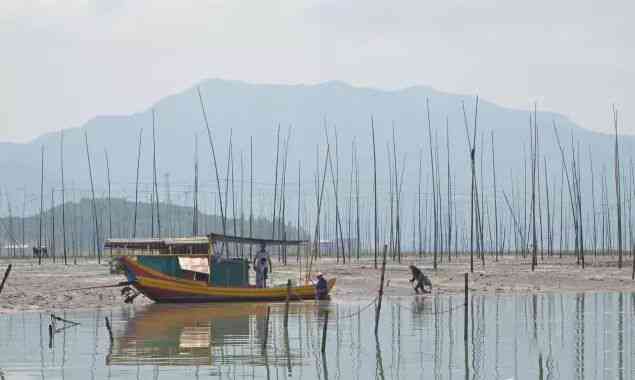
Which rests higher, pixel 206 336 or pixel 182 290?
pixel 182 290

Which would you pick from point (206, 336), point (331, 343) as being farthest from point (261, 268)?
point (331, 343)

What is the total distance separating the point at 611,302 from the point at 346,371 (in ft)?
54.0

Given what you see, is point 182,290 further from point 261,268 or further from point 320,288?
point 320,288

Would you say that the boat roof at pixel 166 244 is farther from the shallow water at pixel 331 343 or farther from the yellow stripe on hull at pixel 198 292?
the shallow water at pixel 331 343

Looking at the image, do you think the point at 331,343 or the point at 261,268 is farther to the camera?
the point at 261,268

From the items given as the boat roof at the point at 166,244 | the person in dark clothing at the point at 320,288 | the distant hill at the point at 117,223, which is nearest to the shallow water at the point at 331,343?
the person in dark clothing at the point at 320,288

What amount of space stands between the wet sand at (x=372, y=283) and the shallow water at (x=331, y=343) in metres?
2.80

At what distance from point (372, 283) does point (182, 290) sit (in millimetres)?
10614

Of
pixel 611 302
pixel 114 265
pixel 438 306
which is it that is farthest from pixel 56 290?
pixel 611 302

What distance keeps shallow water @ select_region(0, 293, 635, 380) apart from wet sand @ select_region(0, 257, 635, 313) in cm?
280

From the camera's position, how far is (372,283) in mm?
41375

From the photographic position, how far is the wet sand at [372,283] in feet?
111

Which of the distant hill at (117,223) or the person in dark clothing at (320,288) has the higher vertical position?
the distant hill at (117,223)

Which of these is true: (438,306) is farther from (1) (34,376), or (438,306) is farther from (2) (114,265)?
(1) (34,376)
